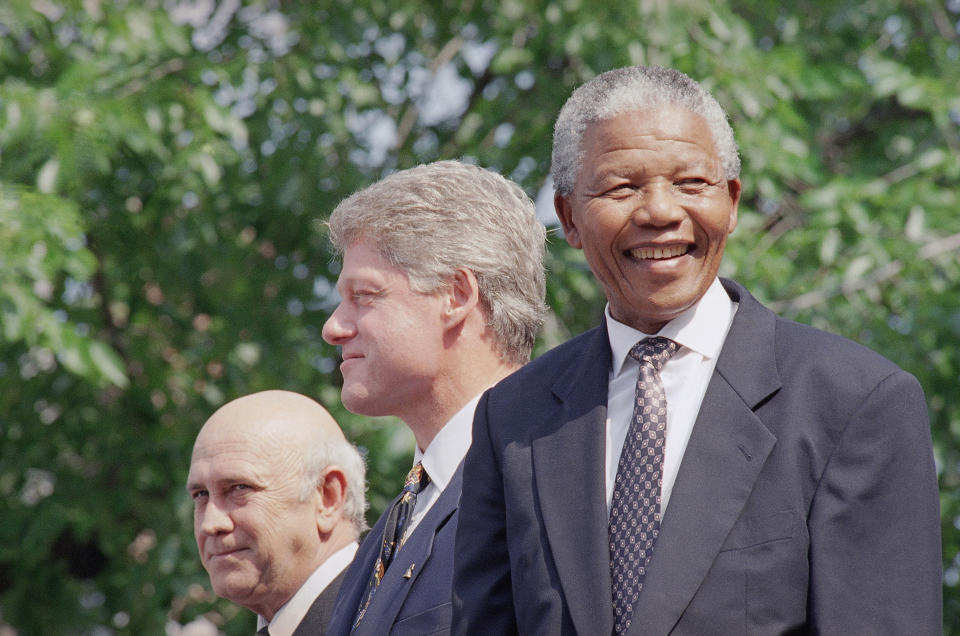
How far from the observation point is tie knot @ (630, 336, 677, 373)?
2107 millimetres

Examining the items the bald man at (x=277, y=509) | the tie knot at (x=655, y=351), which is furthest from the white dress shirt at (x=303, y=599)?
the tie knot at (x=655, y=351)

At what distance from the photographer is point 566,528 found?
2.01 metres

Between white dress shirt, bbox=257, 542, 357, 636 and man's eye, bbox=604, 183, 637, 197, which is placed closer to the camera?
man's eye, bbox=604, 183, 637, 197

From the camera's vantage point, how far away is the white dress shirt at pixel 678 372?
6.73 feet

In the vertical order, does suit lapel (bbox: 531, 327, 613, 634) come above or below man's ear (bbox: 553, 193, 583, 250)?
below

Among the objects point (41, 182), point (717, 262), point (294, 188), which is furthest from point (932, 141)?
point (717, 262)

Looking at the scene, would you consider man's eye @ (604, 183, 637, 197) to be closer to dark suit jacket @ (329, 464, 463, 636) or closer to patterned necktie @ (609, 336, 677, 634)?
patterned necktie @ (609, 336, 677, 634)

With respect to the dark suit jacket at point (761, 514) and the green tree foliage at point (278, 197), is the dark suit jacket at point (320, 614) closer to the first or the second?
the dark suit jacket at point (761, 514)

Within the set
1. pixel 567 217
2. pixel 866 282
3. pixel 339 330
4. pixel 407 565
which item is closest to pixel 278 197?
pixel 866 282

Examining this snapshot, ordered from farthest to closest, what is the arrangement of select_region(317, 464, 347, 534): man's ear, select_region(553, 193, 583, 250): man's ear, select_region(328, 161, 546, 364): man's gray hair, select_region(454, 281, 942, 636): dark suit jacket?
select_region(317, 464, 347, 534): man's ear, select_region(328, 161, 546, 364): man's gray hair, select_region(553, 193, 583, 250): man's ear, select_region(454, 281, 942, 636): dark suit jacket

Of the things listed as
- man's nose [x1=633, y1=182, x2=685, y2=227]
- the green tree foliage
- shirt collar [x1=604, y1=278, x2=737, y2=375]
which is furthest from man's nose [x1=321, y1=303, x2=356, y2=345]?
the green tree foliage

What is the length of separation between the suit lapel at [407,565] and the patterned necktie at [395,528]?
0.16ft

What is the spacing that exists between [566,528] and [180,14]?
18.2 ft

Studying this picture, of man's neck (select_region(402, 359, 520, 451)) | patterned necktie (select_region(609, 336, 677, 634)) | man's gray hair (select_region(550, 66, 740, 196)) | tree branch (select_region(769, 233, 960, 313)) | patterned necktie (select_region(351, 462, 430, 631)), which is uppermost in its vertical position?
man's gray hair (select_region(550, 66, 740, 196))
